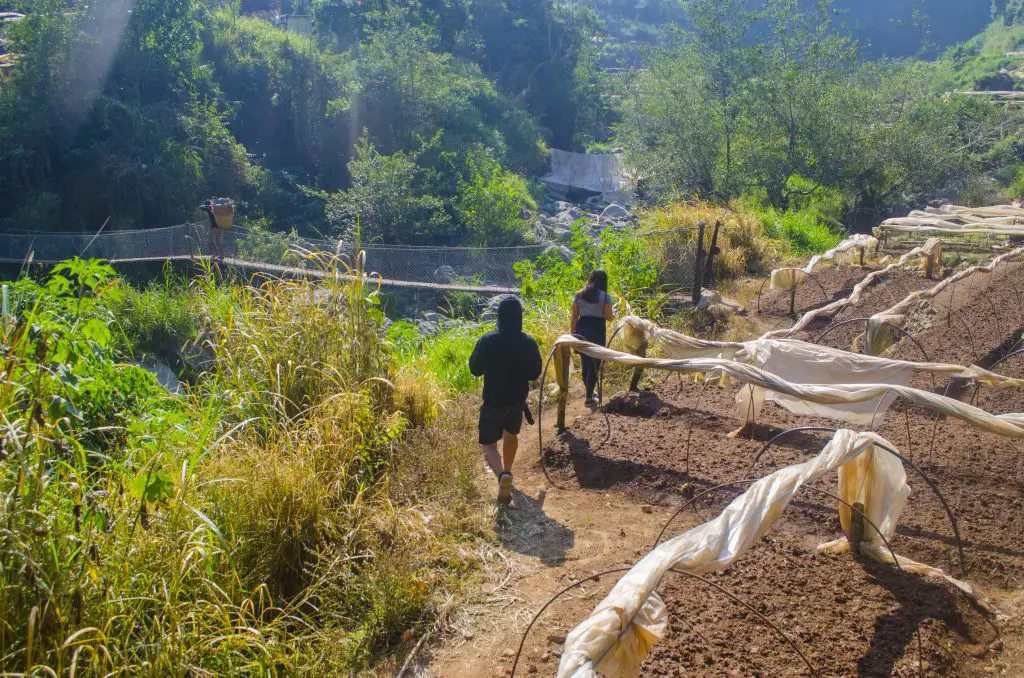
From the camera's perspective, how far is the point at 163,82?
22094 mm

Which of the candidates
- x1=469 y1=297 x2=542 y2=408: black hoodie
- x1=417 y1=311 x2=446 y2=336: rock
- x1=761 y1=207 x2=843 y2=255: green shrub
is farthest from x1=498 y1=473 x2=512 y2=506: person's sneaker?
x1=761 y1=207 x2=843 y2=255: green shrub

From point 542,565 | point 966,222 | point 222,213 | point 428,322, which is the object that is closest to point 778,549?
point 542,565

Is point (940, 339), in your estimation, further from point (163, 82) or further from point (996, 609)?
point (163, 82)

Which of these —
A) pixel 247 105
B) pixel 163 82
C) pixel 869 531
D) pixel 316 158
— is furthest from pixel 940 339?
pixel 247 105

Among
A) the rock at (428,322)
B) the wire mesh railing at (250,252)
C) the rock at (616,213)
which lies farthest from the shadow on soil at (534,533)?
the rock at (616,213)

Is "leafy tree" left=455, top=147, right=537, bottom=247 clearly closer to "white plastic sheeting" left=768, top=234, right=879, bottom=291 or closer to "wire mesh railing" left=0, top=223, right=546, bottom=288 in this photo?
"wire mesh railing" left=0, top=223, right=546, bottom=288

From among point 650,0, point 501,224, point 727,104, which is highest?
point 650,0

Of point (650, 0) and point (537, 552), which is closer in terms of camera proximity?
point (537, 552)

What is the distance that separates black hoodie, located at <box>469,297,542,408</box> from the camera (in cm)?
474

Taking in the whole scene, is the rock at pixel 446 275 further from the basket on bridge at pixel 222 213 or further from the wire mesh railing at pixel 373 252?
the basket on bridge at pixel 222 213

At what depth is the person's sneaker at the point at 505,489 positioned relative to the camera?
4734 millimetres

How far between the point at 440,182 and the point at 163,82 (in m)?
8.60

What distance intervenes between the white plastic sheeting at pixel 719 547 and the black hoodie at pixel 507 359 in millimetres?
1961

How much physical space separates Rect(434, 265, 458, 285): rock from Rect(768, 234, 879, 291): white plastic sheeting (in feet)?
17.5
